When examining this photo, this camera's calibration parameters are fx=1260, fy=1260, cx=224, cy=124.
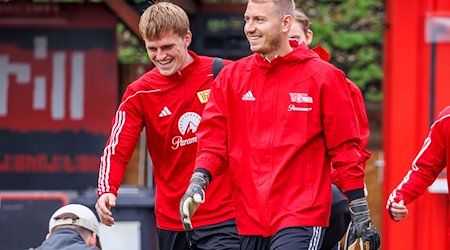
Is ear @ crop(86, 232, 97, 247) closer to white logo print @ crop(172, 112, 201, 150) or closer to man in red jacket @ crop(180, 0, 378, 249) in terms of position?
man in red jacket @ crop(180, 0, 378, 249)

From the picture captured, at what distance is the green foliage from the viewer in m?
17.0

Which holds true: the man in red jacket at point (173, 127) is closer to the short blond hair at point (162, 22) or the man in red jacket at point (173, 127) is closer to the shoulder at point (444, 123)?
the short blond hair at point (162, 22)

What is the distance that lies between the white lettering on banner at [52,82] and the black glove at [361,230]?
24.6 feet

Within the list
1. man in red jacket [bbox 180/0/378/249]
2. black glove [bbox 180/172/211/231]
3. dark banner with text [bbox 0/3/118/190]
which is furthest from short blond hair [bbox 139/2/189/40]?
dark banner with text [bbox 0/3/118/190]

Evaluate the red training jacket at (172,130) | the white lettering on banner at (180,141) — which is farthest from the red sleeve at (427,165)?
the white lettering on banner at (180,141)

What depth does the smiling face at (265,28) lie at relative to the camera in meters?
6.58

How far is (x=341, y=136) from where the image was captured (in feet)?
21.5

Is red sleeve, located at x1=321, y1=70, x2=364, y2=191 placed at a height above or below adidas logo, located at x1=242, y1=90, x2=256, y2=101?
below

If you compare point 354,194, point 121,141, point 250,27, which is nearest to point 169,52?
point 121,141

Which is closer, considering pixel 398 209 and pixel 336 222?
pixel 398 209

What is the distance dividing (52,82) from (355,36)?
4.98 metres

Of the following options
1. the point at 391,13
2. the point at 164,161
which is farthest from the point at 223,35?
the point at 164,161

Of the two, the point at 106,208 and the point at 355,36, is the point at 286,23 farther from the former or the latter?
the point at 355,36

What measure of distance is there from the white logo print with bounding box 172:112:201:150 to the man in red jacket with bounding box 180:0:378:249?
0.80m
